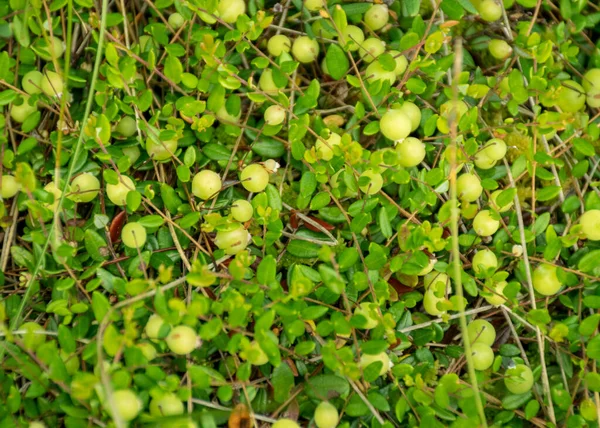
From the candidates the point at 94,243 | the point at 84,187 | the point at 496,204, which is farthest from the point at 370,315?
the point at 84,187

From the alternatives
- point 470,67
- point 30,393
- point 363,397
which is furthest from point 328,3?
point 30,393

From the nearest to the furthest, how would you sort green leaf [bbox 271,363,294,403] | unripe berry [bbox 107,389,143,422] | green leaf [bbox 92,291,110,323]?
unripe berry [bbox 107,389,143,422] → green leaf [bbox 92,291,110,323] → green leaf [bbox 271,363,294,403]

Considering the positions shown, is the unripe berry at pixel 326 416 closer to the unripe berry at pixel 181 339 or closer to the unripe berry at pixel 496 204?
the unripe berry at pixel 181 339

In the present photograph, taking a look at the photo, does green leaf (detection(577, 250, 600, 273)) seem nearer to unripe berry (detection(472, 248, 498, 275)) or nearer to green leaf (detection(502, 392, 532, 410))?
unripe berry (detection(472, 248, 498, 275))

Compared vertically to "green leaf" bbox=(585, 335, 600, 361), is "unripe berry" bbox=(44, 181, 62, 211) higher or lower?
higher

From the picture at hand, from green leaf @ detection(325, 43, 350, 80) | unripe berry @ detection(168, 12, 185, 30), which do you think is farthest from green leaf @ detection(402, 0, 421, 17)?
unripe berry @ detection(168, 12, 185, 30)

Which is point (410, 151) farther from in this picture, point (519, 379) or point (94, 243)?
point (94, 243)

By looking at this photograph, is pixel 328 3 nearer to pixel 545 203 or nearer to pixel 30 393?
pixel 545 203

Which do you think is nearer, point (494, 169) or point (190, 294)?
point (190, 294)
